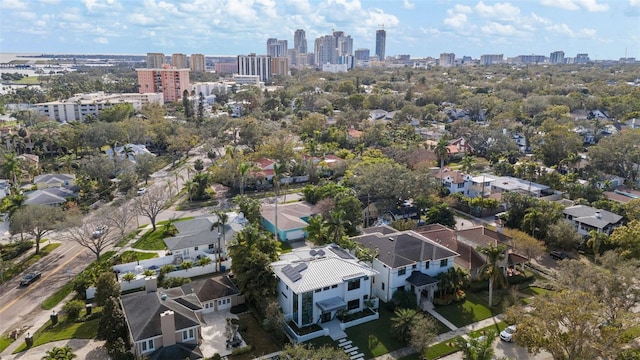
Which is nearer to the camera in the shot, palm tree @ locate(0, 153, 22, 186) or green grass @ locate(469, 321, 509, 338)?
green grass @ locate(469, 321, 509, 338)

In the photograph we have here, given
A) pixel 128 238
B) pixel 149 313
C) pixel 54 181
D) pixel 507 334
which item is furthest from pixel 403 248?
pixel 54 181

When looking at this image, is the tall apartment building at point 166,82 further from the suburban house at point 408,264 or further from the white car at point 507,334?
the white car at point 507,334

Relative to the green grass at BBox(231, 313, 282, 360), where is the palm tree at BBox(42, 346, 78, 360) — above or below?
above

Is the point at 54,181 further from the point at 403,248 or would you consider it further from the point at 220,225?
the point at 403,248

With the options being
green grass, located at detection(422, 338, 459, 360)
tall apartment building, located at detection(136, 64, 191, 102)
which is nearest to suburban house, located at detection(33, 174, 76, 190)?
green grass, located at detection(422, 338, 459, 360)

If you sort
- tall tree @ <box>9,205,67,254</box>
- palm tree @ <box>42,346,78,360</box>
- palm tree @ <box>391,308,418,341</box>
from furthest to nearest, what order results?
tall tree @ <box>9,205,67,254</box>
palm tree @ <box>391,308,418,341</box>
palm tree @ <box>42,346,78,360</box>

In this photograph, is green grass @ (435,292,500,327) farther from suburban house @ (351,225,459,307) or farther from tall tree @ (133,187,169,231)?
tall tree @ (133,187,169,231)

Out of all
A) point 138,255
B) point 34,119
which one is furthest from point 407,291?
point 34,119
